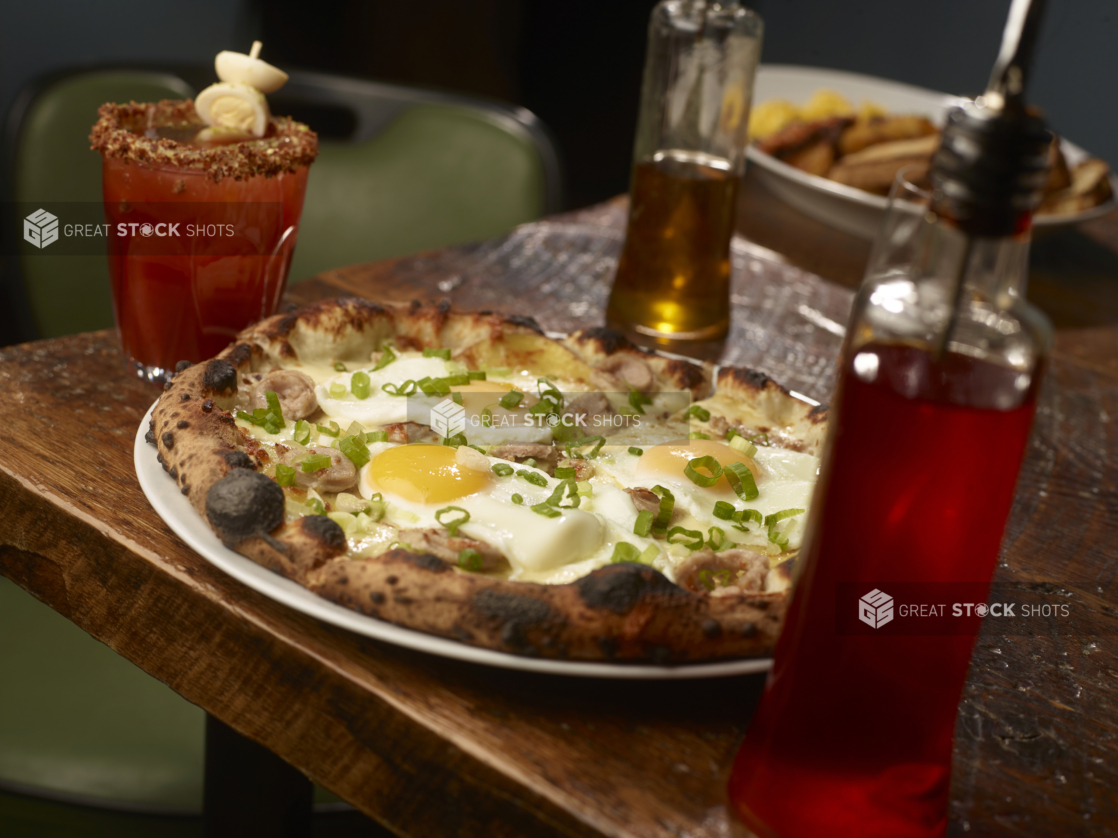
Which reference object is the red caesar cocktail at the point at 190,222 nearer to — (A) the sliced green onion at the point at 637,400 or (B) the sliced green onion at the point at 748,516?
(A) the sliced green onion at the point at 637,400

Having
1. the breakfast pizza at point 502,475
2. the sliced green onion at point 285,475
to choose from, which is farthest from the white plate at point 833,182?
the sliced green onion at point 285,475

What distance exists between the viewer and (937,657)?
0.92 m

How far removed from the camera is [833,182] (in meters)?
2.92

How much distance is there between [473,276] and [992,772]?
65.7 inches

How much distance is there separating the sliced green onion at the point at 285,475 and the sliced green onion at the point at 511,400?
1.20ft

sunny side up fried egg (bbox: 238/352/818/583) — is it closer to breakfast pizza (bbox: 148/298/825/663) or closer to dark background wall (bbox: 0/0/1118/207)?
breakfast pizza (bbox: 148/298/825/663)

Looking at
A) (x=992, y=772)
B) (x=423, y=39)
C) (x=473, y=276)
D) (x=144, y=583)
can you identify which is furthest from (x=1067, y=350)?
(x=423, y=39)

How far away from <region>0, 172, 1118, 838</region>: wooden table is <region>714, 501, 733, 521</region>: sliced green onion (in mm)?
219

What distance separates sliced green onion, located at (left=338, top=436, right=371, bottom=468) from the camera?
134cm

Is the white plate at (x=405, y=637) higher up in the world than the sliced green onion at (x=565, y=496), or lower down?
lower down

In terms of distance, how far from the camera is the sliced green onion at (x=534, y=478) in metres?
1.32

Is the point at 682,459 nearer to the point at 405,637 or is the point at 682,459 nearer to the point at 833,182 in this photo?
the point at 405,637

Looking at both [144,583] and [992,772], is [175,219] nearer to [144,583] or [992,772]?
[144,583]

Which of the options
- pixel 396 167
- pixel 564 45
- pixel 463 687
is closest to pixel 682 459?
pixel 463 687
